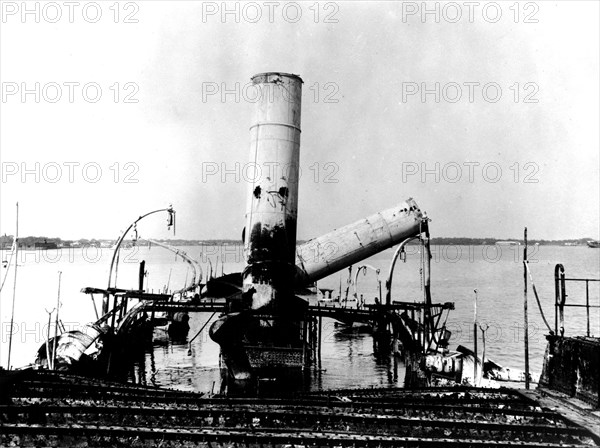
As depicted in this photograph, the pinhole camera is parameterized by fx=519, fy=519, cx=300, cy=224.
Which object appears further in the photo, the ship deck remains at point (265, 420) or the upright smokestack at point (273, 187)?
the upright smokestack at point (273, 187)

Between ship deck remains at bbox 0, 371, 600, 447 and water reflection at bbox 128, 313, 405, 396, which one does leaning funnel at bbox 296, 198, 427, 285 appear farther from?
ship deck remains at bbox 0, 371, 600, 447

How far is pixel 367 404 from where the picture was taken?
26.4 ft

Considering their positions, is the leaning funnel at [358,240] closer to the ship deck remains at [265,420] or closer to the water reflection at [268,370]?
the water reflection at [268,370]

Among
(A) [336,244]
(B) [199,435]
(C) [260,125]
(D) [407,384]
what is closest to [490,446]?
(B) [199,435]

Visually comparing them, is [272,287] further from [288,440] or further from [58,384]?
[288,440]

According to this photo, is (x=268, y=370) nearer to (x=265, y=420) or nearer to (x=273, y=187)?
(x=273, y=187)

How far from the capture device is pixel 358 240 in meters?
24.4

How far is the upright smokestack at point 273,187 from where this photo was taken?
53.9 ft

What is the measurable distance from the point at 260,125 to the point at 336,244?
30.7ft

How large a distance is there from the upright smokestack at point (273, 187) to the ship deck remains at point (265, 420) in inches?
302

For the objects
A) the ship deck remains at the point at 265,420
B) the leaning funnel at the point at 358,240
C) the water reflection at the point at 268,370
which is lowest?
the water reflection at the point at 268,370

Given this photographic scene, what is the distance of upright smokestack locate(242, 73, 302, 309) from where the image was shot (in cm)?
1644

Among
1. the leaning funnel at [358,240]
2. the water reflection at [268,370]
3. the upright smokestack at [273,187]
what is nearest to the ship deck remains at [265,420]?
the water reflection at [268,370]

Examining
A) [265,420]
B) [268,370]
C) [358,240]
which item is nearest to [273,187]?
[268,370]
